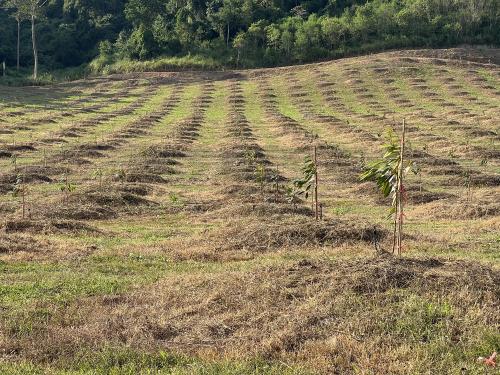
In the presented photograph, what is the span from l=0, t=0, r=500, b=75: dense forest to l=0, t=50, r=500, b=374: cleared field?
150ft

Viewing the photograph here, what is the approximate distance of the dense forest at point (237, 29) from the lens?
91.9 meters

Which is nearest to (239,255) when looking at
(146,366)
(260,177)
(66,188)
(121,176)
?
(146,366)

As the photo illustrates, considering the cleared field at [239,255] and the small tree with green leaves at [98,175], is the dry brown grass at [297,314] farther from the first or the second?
the small tree with green leaves at [98,175]

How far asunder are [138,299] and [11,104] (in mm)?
61352

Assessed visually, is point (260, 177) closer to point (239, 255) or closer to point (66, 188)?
point (66, 188)

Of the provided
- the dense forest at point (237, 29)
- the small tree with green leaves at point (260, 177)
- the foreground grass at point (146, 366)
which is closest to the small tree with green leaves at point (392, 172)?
the foreground grass at point (146, 366)

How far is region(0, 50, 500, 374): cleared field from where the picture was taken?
364 inches

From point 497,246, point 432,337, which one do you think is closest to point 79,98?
point 497,246

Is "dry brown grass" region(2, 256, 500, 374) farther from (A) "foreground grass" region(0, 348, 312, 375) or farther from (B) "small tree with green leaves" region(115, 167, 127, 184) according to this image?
(B) "small tree with green leaves" region(115, 167, 127, 184)

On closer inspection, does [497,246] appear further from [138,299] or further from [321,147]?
[321,147]

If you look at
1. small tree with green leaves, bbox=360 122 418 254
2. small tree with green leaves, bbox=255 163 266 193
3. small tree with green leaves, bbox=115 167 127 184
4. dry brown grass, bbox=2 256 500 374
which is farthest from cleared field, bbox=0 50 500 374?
small tree with green leaves, bbox=360 122 418 254

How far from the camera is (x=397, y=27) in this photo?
3666 inches

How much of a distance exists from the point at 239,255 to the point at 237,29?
94.0 metres

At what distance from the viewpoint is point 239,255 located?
54.4 ft
